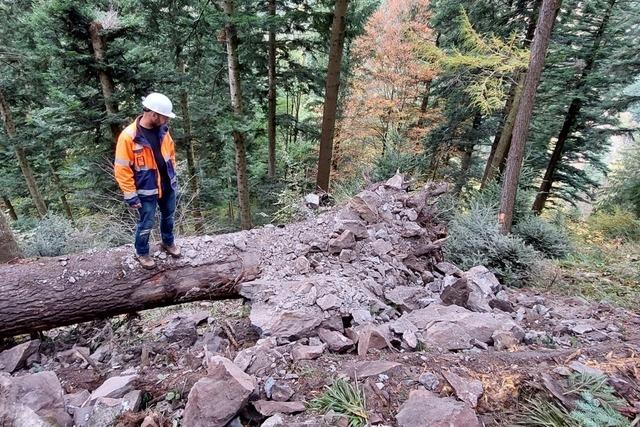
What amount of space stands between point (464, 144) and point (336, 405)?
1475cm

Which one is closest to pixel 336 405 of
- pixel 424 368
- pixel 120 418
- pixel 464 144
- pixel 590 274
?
pixel 424 368

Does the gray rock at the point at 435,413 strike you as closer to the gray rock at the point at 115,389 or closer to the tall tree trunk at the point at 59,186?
the gray rock at the point at 115,389

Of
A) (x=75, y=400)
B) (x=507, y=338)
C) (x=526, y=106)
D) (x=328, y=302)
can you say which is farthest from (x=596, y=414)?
(x=526, y=106)

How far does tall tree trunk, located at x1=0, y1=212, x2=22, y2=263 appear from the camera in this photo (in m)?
4.84

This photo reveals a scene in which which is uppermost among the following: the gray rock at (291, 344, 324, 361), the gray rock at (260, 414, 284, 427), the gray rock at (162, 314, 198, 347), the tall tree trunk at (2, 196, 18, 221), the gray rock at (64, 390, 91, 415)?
the gray rock at (260, 414, 284, 427)

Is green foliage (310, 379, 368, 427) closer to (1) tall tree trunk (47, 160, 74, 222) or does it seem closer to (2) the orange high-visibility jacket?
(2) the orange high-visibility jacket

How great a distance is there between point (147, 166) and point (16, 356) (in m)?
2.50

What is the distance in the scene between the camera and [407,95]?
52.0 feet

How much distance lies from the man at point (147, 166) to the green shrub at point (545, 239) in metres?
7.49

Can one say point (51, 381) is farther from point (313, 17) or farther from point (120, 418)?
point (313, 17)

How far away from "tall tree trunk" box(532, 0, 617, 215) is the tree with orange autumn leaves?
16.7 ft

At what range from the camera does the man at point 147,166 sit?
143 inches

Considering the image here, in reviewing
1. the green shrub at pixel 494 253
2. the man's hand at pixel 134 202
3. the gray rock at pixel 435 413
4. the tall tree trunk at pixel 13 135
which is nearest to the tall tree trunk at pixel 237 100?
the man's hand at pixel 134 202

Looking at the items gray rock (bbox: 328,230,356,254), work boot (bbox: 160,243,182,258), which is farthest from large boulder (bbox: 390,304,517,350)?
work boot (bbox: 160,243,182,258)
